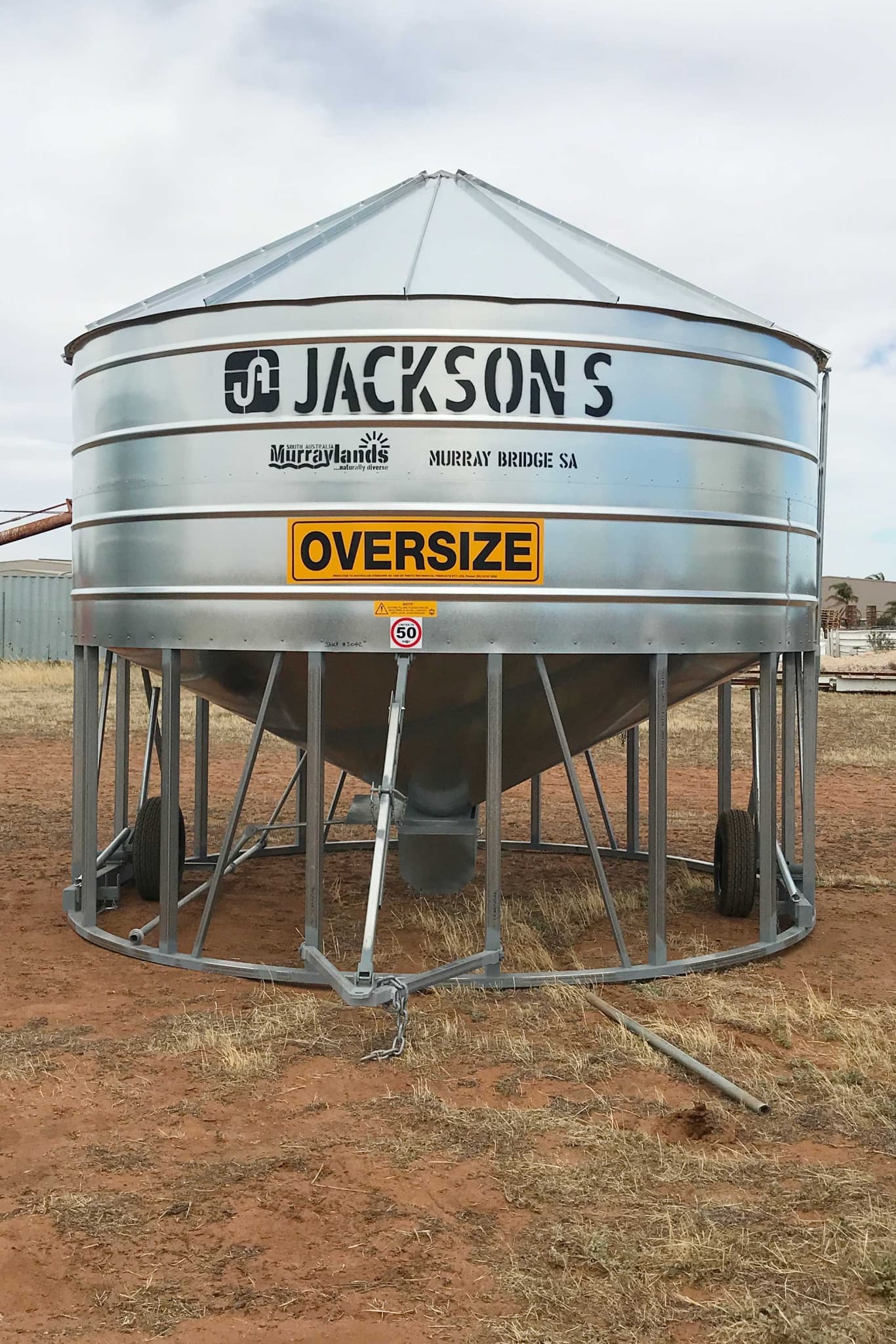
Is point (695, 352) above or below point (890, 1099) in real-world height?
above

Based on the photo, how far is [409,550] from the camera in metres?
9.05

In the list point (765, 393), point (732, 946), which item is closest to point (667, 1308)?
point (732, 946)

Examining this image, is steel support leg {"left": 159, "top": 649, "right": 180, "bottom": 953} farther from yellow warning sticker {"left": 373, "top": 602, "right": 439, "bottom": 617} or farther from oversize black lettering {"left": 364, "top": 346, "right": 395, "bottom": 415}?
oversize black lettering {"left": 364, "top": 346, "right": 395, "bottom": 415}

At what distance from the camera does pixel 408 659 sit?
923 cm

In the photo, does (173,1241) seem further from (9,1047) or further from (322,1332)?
(9,1047)

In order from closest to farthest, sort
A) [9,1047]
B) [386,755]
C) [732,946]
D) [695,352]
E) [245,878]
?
[9,1047]
[386,755]
[695,352]
[732,946]
[245,878]

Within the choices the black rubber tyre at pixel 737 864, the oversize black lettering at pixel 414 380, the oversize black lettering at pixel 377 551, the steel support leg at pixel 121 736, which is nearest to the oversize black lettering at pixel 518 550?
the oversize black lettering at pixel 377 551

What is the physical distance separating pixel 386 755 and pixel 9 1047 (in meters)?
2.93

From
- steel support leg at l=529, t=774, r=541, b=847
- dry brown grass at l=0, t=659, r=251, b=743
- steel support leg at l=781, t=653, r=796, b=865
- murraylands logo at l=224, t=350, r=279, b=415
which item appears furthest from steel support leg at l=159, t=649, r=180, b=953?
dry brown grass at l=0, t=659, r=251, b=743

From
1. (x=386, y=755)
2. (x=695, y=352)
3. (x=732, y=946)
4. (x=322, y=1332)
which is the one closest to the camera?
(x=322, y=1332)

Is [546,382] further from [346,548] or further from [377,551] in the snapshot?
[346,548]

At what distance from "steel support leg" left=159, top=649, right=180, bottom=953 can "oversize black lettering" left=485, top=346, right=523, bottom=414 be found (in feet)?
9.52

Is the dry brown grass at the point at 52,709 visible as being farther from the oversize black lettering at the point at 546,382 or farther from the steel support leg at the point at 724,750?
the oversize black lettering at the point at 546,382

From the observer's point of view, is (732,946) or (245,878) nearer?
(732,946)
